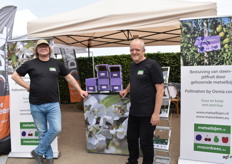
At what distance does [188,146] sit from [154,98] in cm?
96

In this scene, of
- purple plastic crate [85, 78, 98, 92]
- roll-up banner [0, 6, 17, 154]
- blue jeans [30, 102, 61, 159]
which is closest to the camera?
blue jeans [30, 102, 61, 159]

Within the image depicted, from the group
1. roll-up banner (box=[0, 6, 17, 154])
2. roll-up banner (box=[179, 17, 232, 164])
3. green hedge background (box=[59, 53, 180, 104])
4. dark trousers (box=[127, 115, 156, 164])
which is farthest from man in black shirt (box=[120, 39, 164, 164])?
green hedge background (box=[59, 53, 180, 104])

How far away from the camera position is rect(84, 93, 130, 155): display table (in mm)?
3031

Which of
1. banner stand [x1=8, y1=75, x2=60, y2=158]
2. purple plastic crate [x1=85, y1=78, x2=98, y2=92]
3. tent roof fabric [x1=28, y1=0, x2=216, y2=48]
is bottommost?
banner stand [x1=8, y1=75, x2=60, y2=158]

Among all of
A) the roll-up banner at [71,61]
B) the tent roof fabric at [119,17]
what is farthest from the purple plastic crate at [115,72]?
the roll-up banner at [71,61]

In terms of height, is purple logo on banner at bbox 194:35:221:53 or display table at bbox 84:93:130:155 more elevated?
purple logo on banner at bbox 194:35:221:53

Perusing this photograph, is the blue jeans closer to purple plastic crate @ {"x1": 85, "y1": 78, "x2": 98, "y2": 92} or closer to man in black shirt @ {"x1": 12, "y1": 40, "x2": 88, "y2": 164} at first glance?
→ man in black shirt @ {"x1": 12, "y1": 40, "x2": 88, "y2": 164}

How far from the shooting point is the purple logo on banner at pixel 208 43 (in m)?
2.48

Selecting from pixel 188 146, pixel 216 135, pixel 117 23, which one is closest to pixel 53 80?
pixel 117 23

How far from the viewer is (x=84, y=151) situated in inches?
132

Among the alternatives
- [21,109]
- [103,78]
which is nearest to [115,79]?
[103,78]

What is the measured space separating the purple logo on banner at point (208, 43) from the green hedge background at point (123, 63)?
422cm

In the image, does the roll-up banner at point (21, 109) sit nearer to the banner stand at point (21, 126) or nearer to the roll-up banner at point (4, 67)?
the banner stand at point (21, 126)

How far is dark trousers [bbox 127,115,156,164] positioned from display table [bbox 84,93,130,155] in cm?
60
